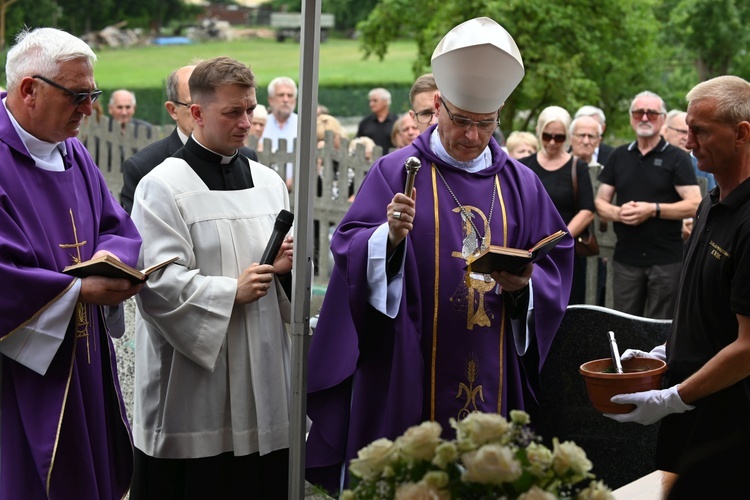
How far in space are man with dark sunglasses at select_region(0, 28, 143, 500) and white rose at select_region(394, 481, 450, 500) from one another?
1737mm

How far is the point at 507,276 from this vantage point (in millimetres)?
3488

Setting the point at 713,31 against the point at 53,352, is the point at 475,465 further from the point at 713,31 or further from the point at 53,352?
the point at 713,31

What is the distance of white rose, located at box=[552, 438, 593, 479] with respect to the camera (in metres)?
1.95

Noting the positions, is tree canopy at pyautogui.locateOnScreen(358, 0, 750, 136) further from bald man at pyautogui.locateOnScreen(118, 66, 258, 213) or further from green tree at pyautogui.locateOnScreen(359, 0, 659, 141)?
bald man at pyautogui.locateOnScreen(118, 66, 258, 213)

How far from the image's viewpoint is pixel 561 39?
50.9 ft

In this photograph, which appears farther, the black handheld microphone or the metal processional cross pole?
the black handheld microphone

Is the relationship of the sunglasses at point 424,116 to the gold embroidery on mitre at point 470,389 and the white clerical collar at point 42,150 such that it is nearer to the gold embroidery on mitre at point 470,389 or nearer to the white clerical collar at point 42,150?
the gold embroidery on mitre at point 470,389

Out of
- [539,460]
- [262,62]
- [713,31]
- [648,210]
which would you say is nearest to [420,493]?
[539,460]

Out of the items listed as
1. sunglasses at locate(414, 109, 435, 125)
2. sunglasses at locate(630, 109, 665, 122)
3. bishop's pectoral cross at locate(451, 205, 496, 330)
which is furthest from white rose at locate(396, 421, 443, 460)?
sunglasses at locate(630, 109, 665, 122)

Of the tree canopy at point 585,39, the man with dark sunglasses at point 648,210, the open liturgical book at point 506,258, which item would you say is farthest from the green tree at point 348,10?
the open liturgical book at point 506,258

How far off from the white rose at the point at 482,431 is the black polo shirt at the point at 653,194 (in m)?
5.46

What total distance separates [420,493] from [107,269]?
5.72 feet

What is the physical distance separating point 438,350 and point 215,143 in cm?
114

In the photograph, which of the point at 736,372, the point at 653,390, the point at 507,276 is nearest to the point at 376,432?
the point at 507,276
